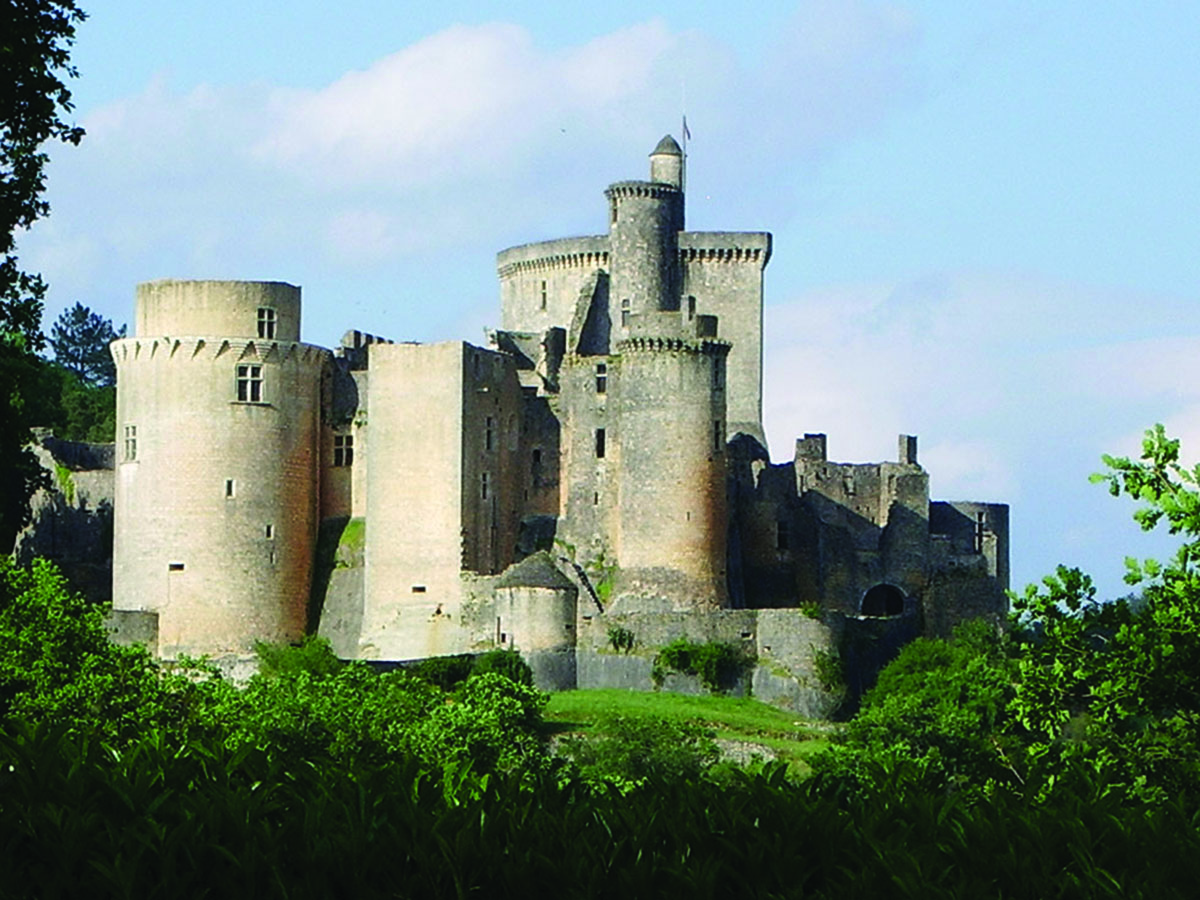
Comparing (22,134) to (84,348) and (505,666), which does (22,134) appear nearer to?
(505,666)

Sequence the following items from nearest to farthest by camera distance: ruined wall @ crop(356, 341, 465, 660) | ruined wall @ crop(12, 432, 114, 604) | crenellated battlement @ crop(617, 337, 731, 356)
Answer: crenellated battlement @ crop(617, 337, 731, 356), ruined wall @ crop(356, 341, 465, 660), ruined wall @ crop(12, 432, 114, 604)

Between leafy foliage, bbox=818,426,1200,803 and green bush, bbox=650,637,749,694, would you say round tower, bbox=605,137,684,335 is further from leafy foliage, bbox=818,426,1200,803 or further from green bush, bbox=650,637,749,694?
leafy foliage, bbox=818,426,1200,803

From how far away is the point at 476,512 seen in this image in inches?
3194

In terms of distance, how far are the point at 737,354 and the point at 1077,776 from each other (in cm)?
6888

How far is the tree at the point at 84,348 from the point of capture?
5605 inches

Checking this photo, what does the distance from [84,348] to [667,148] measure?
56.1 metres

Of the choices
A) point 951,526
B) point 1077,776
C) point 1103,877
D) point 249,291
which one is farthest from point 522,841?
point 951,526

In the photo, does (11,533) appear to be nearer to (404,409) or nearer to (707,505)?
(404,409)

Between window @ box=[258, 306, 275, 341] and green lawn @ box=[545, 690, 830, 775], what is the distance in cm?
1602

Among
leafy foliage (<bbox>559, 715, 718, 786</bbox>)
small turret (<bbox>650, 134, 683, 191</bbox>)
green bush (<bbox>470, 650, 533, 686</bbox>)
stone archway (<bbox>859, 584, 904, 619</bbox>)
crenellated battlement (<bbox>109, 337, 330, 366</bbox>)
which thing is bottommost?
leafy foliage (<bbox>559, 715, 718, 786</bbox>)

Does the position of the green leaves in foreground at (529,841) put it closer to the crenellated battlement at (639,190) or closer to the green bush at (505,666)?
the green bush at (505,666)

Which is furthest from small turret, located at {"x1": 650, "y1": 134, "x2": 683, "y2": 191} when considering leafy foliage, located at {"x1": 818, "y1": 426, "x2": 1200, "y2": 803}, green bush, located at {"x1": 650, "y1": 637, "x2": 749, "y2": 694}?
leafy foliage, located at {"x1": 818, "y1": 426, "x2": 1200, "y2": 803}

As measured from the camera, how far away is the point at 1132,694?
103 ft

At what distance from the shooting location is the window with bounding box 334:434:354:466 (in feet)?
276
